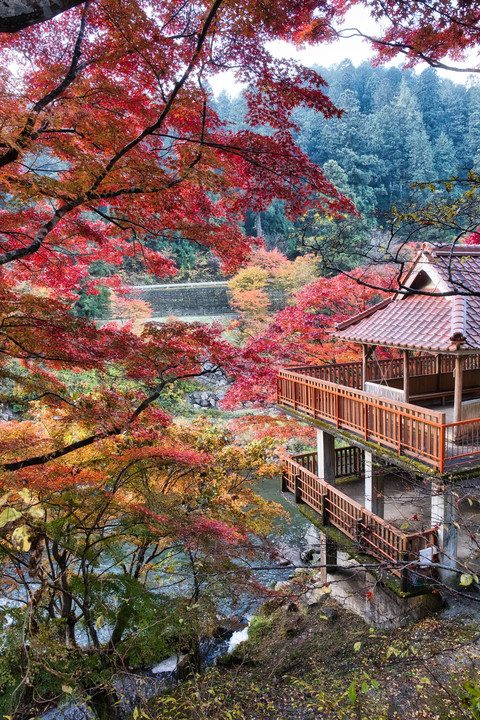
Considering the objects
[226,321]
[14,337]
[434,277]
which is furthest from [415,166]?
[14,337]

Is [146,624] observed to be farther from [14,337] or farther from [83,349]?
[14,337]

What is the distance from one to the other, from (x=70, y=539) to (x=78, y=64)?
5553mm

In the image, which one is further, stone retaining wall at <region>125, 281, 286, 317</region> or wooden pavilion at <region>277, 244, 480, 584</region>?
stone retaining wall at <region>125, 281, 286, 317</region>

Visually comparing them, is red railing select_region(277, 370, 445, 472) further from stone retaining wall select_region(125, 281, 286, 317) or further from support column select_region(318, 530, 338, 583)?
stone retaining wall select_region(125, 281, 286, 317)

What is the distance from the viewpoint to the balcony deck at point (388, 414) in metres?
5.96

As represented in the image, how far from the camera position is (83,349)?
4.55m

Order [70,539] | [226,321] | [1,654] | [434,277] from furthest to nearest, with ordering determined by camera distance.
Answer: [226,321] < [434,277] < [70,539] < [1,654]

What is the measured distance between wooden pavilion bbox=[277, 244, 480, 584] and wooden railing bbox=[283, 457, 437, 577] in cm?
2

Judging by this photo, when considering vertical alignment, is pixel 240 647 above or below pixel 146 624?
below

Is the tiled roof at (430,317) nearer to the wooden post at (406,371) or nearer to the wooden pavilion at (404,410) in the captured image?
the wooden pavilion at (404,410)

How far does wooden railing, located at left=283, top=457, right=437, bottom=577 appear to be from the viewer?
260 inches

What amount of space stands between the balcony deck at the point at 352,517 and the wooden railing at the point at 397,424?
1.39 meters

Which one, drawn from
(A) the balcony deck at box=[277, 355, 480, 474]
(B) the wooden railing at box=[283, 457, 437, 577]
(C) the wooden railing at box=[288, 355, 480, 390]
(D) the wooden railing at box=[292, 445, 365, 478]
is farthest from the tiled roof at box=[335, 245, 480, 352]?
Result: (D) the wooden railing at box=[292, 445, 365, 478]

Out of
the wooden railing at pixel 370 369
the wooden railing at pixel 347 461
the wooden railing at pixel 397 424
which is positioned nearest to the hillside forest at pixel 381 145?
the wooden railing at pixel 370 369
